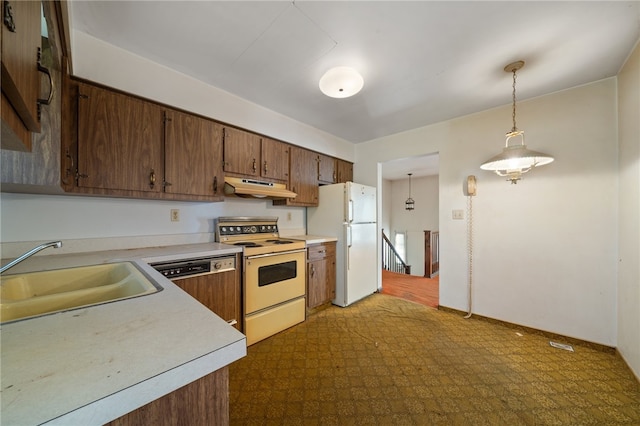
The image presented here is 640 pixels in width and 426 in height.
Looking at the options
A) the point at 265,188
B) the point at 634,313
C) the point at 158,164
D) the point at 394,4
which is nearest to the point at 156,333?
the point at 158,164

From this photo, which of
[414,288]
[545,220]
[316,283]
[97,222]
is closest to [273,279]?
[316,283]

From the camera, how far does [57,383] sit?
0.41 m

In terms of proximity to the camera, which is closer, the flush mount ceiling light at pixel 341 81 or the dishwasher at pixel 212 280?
the dishwasher at pixel 212 280

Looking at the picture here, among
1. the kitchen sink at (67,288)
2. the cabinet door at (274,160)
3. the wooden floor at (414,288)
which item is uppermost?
the cabinet door at (274,160)

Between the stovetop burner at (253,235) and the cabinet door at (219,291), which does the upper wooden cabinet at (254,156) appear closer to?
the stovetop burner at (253,235)

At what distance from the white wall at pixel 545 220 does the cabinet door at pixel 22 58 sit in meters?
3.36

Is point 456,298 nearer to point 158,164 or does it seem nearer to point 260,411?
point 260,411

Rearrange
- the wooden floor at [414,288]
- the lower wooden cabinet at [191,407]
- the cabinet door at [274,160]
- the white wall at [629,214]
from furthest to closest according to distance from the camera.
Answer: the wooden floor at [414,288]
the cabinet door at [274,160]
the white wall at [629,214]
the lower wooden cabinet at [191,407]

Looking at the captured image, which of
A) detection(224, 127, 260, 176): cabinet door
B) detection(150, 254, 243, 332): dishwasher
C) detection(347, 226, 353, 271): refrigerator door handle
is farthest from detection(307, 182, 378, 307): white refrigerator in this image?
detection(150, 254, 243, 332): dishwasher

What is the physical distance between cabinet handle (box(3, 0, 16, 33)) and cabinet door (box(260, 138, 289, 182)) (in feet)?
7.15

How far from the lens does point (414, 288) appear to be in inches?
154

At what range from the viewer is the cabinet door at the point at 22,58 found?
19.2 inches

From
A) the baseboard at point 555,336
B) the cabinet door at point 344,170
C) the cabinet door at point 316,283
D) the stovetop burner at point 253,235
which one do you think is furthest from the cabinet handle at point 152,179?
the baseboard at point 555,336

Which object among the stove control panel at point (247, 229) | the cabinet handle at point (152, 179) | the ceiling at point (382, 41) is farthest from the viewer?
the stove control panel at point (247, 229)
